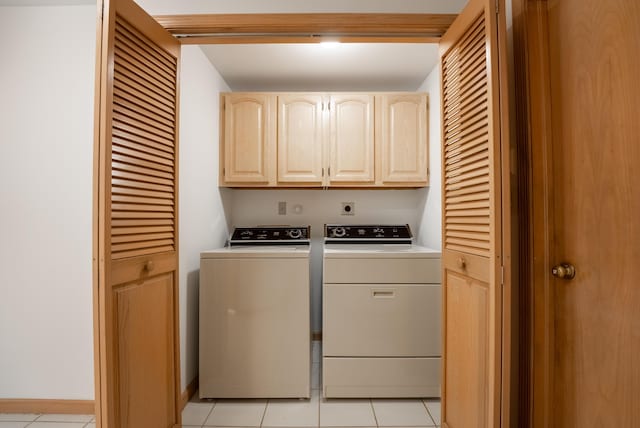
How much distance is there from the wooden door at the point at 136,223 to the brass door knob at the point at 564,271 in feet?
5.02

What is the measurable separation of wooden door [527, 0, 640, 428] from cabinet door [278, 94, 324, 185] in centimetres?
169

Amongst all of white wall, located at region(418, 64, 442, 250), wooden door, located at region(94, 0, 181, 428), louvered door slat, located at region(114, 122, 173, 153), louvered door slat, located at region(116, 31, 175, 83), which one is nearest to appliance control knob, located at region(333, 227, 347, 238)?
white wall, located at region(418, 64, 442, 250)

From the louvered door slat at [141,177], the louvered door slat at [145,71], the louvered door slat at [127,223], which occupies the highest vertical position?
the louvered door slat at [145,71]

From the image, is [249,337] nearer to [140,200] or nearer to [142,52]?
[140,200]

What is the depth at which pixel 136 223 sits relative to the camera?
1313 mm

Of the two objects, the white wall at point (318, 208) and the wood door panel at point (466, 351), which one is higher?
the white wall at point (318, 208)

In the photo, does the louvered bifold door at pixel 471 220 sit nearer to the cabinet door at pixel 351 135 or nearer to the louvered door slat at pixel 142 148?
the cabinet door at pixel 351 135

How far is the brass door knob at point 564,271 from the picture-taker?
1.09 m

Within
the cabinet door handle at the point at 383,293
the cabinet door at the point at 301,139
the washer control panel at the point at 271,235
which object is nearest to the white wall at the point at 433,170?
the cabinet door handle at the point at 383,293

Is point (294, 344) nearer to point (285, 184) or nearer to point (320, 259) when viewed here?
point (320, 259)

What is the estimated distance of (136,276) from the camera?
1.31 meters

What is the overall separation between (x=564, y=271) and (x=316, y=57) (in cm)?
202

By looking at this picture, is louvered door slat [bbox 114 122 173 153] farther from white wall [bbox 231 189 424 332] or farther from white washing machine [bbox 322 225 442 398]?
white wall [bbox 231 189 424 332]

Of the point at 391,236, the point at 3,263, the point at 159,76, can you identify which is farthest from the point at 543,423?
the point at 3,263
